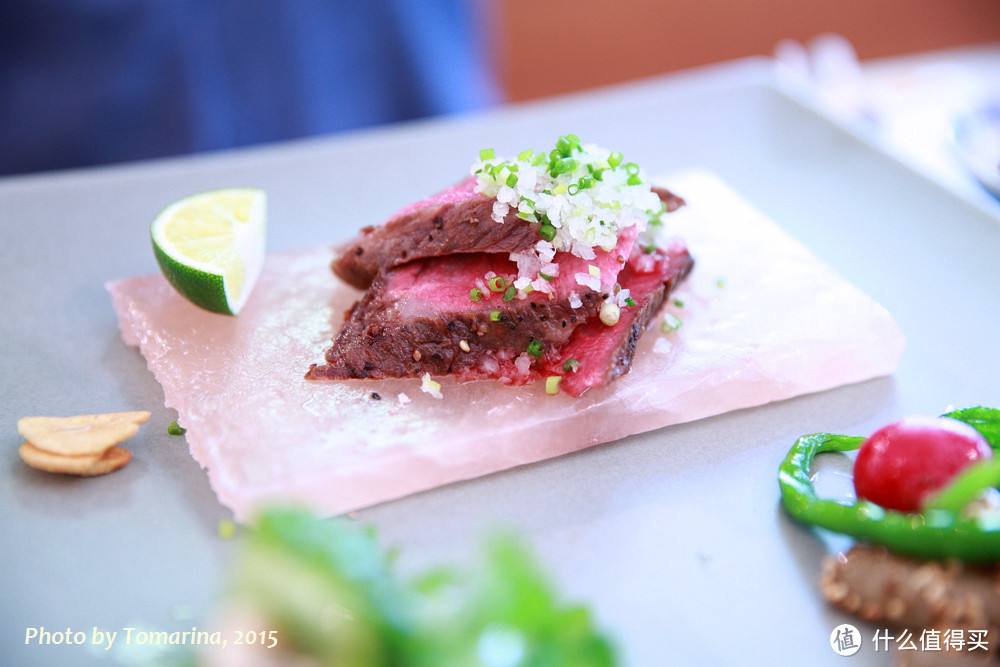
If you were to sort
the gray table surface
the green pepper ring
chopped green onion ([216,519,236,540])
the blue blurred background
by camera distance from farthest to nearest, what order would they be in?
the blue blurred background < chopped green onion ([216,519,236,540]) < the gray table surface < the green pepper ring

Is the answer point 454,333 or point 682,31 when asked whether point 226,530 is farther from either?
point 682,31

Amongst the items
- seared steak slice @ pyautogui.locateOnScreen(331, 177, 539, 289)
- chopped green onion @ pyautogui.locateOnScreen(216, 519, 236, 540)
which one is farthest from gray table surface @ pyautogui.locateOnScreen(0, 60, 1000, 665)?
seared steak slice @ pyautogui.locateOnScreen(331, 177, 539, 289)

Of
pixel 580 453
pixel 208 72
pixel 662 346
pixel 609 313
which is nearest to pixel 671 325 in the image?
pixel 662 346

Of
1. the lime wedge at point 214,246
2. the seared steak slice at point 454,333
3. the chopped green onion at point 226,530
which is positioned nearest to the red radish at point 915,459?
the seared steak slice at point 454,333

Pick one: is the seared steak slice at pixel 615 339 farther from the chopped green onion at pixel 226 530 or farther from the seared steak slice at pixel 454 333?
the chopped green onion at pixel 226 530

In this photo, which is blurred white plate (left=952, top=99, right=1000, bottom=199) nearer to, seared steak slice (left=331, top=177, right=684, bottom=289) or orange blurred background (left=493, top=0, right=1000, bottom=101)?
seared steak slice (left=331, top=177, right=684, bottom=289)
